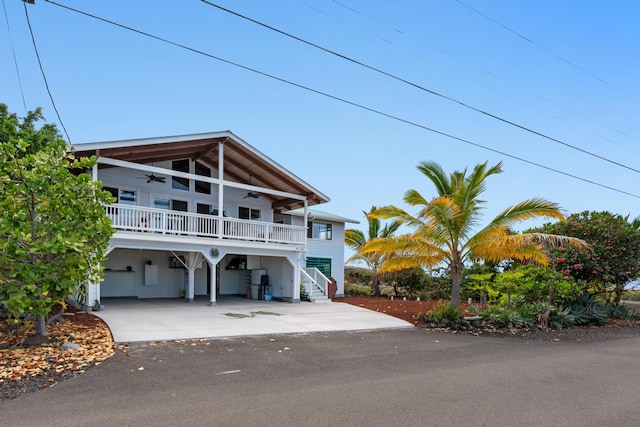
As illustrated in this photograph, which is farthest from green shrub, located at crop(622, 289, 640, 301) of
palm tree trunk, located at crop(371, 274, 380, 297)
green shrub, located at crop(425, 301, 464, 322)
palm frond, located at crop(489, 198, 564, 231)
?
green shrub, located at crop(425, 301, 464, 322)

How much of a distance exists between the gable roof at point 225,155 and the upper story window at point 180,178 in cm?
40

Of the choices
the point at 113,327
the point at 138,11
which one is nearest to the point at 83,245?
the point at 113,327

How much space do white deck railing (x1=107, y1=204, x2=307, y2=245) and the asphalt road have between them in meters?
6.58

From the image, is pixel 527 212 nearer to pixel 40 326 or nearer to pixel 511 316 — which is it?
pixel 511 316

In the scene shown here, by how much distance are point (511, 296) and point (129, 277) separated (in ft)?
47.7

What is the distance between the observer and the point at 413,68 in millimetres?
12000

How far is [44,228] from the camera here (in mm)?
7938

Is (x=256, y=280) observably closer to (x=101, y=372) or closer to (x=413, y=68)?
(x=413, y=68)

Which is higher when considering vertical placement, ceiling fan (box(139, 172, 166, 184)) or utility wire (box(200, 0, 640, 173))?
utility wire (box(200, 0, 640, 173))

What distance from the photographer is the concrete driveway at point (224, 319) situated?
1038 cm

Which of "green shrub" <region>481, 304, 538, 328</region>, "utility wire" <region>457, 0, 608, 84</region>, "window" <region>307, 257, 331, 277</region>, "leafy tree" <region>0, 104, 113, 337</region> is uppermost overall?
"utility wire" <region>457, 0, 608, 84</region>

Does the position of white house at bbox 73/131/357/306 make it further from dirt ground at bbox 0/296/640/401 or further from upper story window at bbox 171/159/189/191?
dirt ground at bbox 0/296/640/401

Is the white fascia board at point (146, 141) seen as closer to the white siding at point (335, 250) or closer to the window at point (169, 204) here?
the window at point (169, 204)

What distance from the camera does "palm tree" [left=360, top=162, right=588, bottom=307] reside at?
13.1 m
